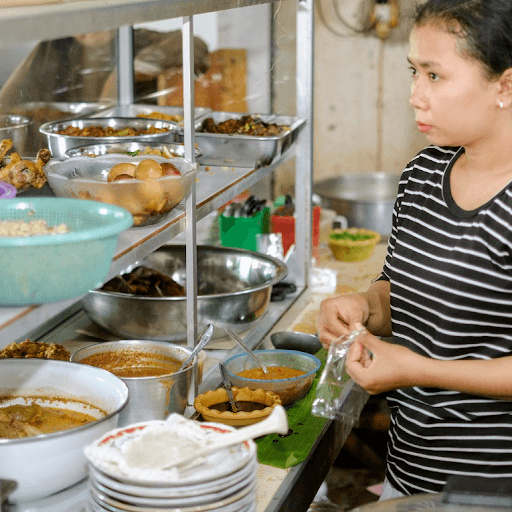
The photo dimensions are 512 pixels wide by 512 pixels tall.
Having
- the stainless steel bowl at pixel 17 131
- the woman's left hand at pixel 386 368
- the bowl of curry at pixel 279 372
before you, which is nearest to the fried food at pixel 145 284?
the bowl of curry at pixel 279 372

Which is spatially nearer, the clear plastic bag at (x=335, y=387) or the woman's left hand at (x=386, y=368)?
the woman's left hand at (x=386, y=368)

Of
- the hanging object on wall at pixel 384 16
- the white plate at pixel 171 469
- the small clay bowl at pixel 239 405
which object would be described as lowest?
the small clay bowl at pixel 239 405

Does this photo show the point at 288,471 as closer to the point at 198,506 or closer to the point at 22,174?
the point at 198,506

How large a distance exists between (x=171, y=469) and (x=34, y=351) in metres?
0.58

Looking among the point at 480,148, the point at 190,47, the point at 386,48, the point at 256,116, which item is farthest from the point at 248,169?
the point at 386,48

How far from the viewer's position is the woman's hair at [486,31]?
140cm

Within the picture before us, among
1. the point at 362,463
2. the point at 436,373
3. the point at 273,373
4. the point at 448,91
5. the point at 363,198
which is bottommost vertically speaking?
the point at 362,463

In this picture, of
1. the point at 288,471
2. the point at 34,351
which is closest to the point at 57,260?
the point at 34,351

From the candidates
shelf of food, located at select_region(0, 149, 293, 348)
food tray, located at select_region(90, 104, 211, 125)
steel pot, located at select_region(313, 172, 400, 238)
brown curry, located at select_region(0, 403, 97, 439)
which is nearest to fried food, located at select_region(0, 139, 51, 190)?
shelf of food, located at select_region(0, 149, 293, 348)

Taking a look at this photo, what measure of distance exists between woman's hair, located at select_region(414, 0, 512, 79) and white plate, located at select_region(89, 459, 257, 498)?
0.82 meters

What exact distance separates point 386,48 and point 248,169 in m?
2.77

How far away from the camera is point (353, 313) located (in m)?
1.71

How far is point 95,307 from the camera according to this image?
1976 mm

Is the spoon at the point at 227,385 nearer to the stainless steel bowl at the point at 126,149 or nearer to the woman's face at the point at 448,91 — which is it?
the stainless steel bowl at the point at 126,149
